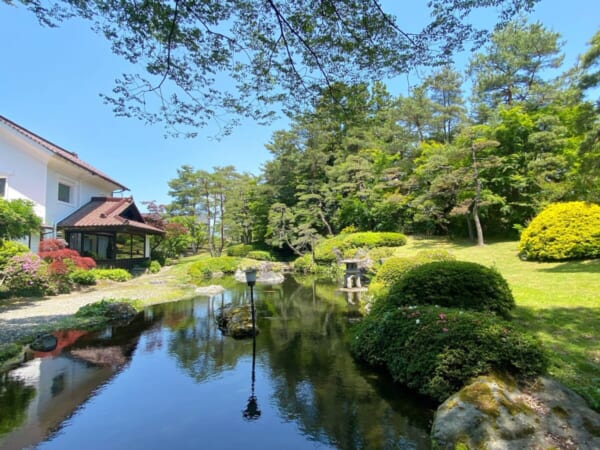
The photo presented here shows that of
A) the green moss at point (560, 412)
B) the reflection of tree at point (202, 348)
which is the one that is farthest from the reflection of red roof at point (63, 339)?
the green moss at point (560, 412)

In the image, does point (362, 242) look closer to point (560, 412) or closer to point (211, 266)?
point (211, 266)

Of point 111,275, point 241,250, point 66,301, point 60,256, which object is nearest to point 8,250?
point 60,256

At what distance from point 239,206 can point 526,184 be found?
70.8 ft

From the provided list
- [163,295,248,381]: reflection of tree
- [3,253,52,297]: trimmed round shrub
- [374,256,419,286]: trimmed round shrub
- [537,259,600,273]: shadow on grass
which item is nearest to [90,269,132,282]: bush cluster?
[3,253,52,297]: trimmed round shrub

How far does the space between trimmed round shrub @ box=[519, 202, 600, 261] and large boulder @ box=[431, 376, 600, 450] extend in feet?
34.2

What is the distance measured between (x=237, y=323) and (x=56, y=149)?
1781 centimetres

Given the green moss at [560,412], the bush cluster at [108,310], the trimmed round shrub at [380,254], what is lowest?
the green moss at [560,412]

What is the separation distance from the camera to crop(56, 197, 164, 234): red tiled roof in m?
15.9

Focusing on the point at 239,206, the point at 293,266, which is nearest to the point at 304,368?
the point at 293,266

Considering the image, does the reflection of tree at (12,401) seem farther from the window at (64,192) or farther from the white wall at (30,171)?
the window at (64,192)

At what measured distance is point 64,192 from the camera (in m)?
16.5

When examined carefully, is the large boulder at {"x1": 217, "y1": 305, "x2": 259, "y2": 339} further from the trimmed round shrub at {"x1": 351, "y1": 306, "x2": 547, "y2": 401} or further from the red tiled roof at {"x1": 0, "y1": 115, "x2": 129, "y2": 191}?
the red tiled roof at {"x1": 0, "y1": 115, "x2": 129, "y2": 191}

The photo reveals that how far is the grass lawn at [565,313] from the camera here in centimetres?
384

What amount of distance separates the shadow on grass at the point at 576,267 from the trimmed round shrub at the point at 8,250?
55.9ft
